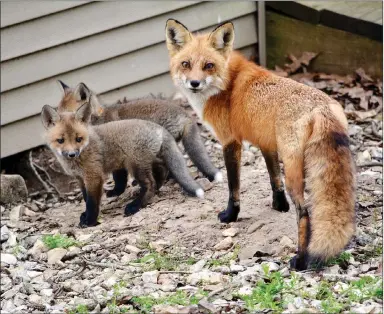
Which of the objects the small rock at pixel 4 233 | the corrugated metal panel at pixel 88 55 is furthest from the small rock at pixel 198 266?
the corrugated metal panel at pixel 88 55

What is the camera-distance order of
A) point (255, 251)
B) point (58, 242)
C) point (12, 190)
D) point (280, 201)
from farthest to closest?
point (12, 190) → point (58, 242) → point (280, 201) → point (255, 251)

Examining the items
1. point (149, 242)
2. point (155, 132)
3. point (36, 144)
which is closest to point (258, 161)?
point (155, 132)

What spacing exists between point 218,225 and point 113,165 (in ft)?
4.50

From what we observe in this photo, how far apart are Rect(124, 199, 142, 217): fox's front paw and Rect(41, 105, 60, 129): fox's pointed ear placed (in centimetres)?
105

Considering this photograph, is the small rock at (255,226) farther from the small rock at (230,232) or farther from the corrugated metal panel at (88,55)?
the corrugated metal panel at (88,55)

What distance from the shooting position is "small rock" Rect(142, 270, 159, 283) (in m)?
5.66

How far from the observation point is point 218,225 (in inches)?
260

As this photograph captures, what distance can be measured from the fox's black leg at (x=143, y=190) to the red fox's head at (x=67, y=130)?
2.00 feet

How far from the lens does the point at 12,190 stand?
27.5 ft

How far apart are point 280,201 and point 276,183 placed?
0.16 m

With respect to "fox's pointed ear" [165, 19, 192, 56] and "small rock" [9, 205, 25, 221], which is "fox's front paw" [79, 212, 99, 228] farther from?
"fox's pointed ear" [165, 19, 192, 56]

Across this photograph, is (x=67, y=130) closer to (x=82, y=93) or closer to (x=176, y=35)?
(x=82, y=93)

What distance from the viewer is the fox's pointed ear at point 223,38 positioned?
6414mm

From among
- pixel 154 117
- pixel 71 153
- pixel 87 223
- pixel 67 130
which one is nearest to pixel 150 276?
pixel 87 223
